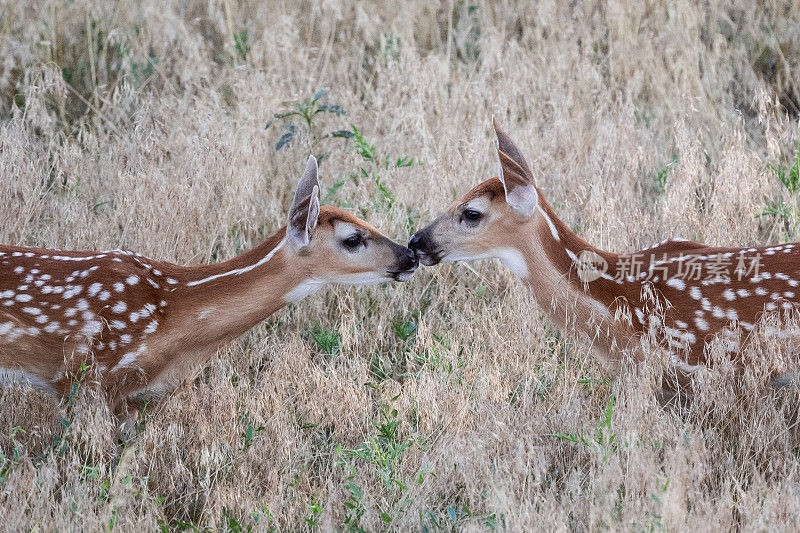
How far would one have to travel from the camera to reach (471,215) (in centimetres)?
516

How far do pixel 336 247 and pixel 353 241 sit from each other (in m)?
0.09

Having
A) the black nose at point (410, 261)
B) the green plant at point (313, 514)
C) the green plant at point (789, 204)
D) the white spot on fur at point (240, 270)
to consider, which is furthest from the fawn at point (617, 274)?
the green plant at point (313, 514)

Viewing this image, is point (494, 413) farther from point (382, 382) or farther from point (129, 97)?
point (129, 97)

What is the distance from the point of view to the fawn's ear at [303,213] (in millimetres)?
4824

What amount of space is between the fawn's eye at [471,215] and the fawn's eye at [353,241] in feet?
1.81

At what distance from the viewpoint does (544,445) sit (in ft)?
15.3

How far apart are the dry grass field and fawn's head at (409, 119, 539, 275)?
0.49 m

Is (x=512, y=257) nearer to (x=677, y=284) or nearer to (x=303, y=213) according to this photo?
(x=677, y=284)

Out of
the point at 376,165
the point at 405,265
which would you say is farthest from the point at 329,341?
the point at 376,165

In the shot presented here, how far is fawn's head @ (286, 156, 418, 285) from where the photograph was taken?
16.0 ft

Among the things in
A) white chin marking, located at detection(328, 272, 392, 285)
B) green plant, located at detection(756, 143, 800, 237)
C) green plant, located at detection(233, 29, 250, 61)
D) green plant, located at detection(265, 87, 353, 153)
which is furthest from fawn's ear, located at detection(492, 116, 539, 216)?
Result: green plant, located at detection(233, 29, 250, 61)

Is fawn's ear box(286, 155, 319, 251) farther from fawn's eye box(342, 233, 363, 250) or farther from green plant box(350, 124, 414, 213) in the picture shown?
green plant box(350, 124, 414, 213)

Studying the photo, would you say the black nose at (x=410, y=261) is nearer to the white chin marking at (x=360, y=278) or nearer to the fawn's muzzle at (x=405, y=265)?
the fawn's muzzle at (x=405, y=265)

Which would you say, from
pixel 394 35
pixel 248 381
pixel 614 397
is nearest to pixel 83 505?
pixel 248 381
